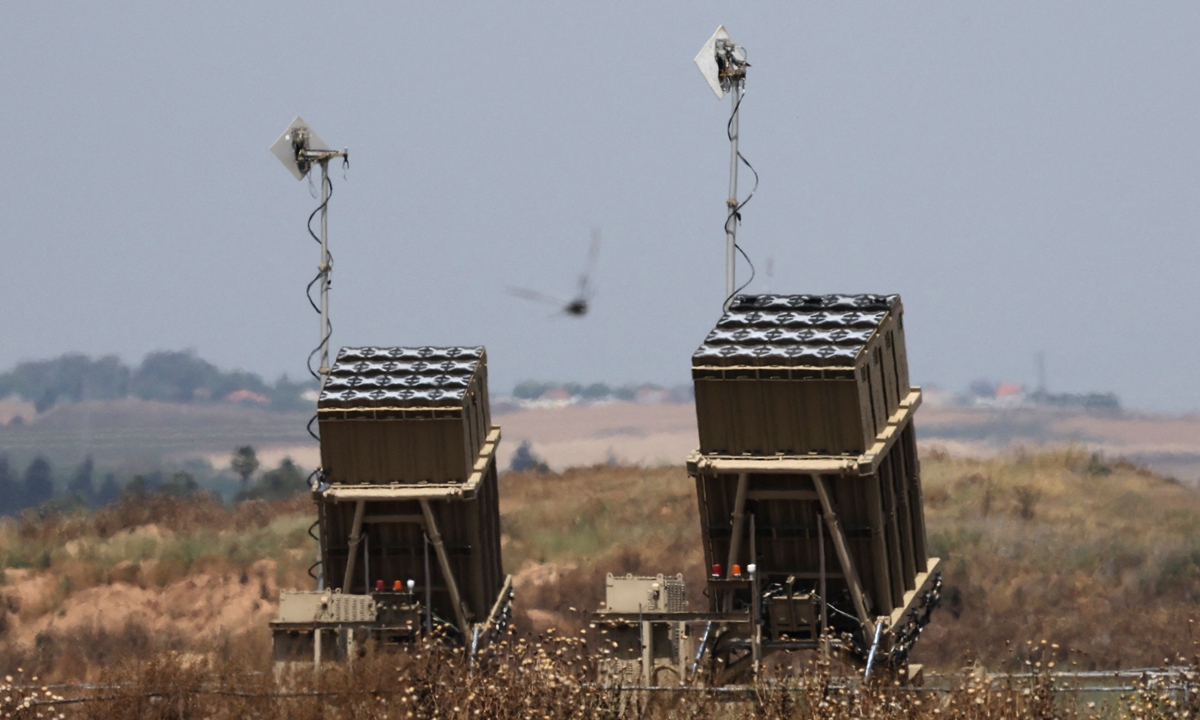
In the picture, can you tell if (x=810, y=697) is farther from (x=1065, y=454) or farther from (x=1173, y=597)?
(x=1065, y=454)

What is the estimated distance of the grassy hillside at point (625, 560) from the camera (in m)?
33.3

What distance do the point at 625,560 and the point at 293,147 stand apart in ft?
42.1

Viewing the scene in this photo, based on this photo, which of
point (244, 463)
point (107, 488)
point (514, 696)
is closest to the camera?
point (514, 696)

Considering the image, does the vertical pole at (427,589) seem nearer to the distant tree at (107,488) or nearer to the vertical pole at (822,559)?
the vertical pole at (822,559)

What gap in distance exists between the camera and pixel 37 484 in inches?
2938

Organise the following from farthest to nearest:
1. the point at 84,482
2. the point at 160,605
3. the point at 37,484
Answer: the point at 37,484
the point at 84,482
the point at 160,605

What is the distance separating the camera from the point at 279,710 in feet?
70.6

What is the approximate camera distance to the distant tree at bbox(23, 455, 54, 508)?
2913 inches

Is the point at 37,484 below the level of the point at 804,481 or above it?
below

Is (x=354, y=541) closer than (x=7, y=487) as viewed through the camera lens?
Yes

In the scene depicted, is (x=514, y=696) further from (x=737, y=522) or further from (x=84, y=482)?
(x=84, y=482)

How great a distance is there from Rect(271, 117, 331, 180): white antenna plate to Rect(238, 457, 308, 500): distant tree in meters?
24.1

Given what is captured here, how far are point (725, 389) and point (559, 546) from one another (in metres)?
18.3

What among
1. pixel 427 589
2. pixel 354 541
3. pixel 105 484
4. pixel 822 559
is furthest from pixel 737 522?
pixel 105 484
